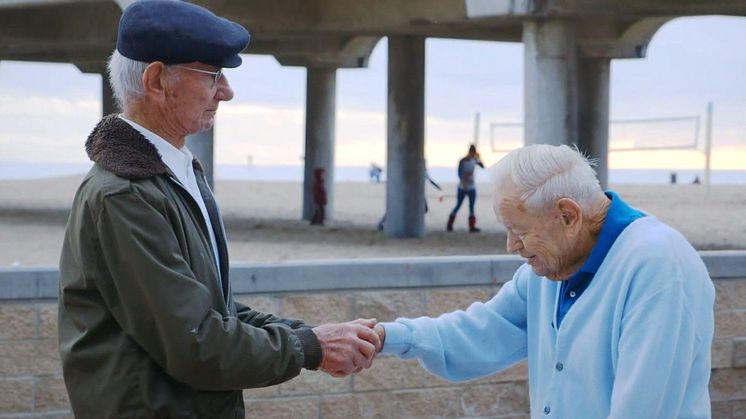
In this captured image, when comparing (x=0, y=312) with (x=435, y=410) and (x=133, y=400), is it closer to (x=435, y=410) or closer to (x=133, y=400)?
(x=435, y=410)

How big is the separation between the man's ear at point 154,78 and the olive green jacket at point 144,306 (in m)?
0.12

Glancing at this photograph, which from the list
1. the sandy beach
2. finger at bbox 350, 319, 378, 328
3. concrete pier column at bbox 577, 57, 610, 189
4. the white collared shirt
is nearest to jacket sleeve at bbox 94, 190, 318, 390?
the white collared shirt

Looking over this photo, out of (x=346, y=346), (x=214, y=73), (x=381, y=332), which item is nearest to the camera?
(x=214, y=73)

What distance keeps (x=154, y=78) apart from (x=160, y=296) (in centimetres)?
63

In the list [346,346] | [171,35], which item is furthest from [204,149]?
[171,35]

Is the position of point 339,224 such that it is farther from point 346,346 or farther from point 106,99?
point 346,346

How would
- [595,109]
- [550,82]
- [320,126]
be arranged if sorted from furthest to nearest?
[320,126] < [595,109] < [550,82]

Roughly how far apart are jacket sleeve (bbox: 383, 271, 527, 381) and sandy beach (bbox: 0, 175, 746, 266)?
46.1 feet

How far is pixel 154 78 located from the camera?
149 inches

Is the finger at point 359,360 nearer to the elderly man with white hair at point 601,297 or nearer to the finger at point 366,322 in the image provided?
the finger at point 366,322

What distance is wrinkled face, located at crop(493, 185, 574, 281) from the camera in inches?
149

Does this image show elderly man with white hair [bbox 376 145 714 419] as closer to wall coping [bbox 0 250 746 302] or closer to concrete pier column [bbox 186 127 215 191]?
wall coping [bbox 0 250 746 302]

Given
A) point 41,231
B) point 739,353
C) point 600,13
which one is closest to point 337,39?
point 41,231

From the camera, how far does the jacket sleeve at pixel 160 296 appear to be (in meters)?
3.51
